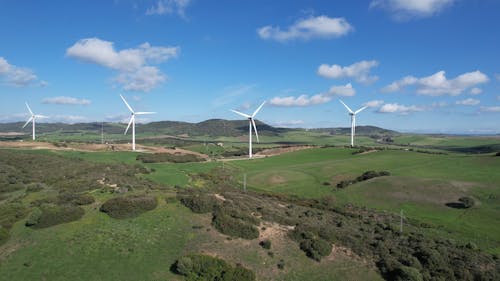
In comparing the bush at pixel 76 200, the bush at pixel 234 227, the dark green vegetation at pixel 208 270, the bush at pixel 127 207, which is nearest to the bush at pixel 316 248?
the bush at pixel 234 227

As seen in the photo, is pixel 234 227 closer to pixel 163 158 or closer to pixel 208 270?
pixel 208 270

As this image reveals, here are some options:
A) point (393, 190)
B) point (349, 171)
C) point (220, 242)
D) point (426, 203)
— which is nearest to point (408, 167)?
point (349, 171)

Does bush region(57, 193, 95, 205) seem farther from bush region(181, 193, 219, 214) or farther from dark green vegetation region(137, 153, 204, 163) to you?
dark green vegetation region(137, 153, 204, 163)

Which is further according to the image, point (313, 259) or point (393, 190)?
point (393, 190)

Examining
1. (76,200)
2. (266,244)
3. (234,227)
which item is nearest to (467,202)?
(266,244)

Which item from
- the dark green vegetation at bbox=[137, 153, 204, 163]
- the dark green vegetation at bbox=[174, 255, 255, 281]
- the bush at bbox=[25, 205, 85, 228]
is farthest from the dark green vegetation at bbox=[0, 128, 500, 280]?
the dark green vegetation at bbox=[137, 153, 204, 163]

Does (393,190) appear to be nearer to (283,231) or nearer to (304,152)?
(283,231)
